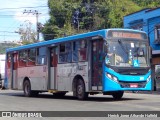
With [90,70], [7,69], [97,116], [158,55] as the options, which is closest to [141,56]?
[90,70]

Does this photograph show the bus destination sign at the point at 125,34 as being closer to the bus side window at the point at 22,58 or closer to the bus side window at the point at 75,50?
the bus side window at the point at 75,50

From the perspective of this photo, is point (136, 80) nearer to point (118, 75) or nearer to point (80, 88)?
point (118, 75)

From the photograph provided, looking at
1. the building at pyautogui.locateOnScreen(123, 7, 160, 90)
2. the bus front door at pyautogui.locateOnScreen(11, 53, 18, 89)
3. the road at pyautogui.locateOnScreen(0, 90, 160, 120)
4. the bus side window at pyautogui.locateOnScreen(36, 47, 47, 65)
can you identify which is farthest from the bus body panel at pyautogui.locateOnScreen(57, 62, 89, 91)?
the building at pyautogui.locateOnScreen(123, 7, 160, 90)

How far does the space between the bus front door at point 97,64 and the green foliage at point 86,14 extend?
32.5m

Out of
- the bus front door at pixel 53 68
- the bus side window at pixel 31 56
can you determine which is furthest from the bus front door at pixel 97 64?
the bus side window at pixel 31 56

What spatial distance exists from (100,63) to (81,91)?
1.94m

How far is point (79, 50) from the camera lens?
61.6 feet

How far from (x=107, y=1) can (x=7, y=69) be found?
28.3 m

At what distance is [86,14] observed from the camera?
2162 inches

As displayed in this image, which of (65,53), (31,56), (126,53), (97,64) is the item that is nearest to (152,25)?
(31,56)

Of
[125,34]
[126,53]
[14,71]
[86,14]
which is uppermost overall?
[86,14]

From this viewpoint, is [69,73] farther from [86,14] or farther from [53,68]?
[86,14]

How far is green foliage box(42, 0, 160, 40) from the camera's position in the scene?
51438 millimetres

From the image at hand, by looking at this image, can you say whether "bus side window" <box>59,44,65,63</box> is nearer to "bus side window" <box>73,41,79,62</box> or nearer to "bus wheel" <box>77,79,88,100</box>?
"bus side window" <box>73,41,79,62</box>
